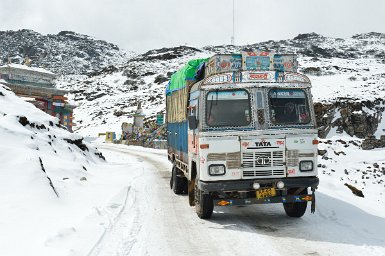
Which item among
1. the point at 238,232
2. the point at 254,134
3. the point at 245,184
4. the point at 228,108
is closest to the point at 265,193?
the point at 245,184

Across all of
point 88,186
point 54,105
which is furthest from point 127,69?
point 88,186

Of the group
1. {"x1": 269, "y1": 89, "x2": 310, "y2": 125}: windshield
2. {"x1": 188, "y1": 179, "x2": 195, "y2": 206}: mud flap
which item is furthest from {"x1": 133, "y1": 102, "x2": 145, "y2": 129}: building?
{"x1": 269, "y1": 89, "x2": 310, "y2": 125}: windshield

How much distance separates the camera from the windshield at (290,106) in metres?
8.28

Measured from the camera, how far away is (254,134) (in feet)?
26.3

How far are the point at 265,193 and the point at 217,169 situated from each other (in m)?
1.11

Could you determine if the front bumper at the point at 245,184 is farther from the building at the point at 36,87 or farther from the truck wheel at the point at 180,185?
the building at the point at 36,87

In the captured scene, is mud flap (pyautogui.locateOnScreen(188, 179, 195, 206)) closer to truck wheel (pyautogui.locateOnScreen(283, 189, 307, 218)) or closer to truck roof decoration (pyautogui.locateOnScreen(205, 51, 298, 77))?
truck wheel (pyautogui.locateOnScreen(283, 189, 307, 218))

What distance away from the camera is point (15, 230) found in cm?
695

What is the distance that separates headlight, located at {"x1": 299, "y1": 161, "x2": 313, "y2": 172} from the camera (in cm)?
809

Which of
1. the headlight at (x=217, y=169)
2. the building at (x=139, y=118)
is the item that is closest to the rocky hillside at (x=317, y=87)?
the building at (x=139, y=118)

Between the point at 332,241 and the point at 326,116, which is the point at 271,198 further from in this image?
the point at 326,116

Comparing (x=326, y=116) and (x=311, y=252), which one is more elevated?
(x=326, y=116)

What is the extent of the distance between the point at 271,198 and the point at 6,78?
40475mm

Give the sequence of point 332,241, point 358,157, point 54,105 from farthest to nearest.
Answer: point 54,105 → point 358,157 → point 332,241
